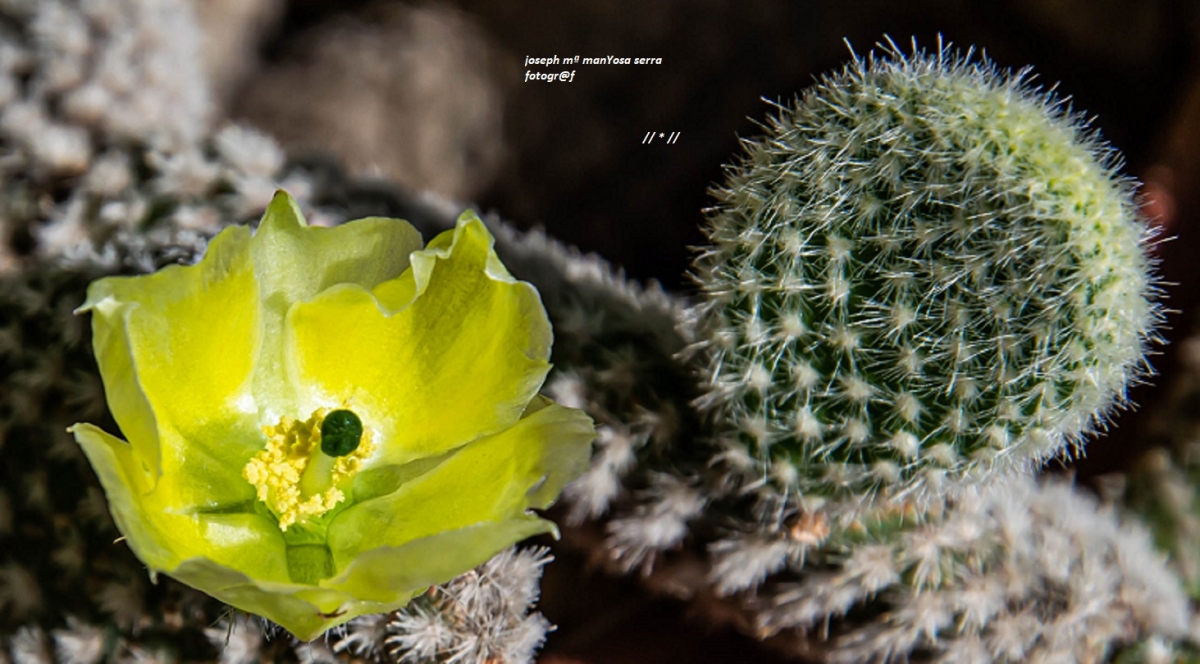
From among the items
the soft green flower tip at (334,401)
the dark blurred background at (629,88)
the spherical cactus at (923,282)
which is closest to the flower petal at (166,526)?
the soft green flower tip at (334,401)

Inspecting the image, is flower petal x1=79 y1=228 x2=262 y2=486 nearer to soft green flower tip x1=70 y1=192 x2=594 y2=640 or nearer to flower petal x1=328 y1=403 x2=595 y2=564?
soft green flower tip x1=70 y1=192 x2=594 y2=640

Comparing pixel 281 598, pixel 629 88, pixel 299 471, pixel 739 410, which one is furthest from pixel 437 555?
pixel 629 88

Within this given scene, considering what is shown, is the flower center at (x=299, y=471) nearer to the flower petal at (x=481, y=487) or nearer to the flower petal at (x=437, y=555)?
the flower petal at (x=481, y=487)

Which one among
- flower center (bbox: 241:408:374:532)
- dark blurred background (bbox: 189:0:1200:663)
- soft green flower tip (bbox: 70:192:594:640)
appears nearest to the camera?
soft green flower tip (bbox: 70:192:594:640)

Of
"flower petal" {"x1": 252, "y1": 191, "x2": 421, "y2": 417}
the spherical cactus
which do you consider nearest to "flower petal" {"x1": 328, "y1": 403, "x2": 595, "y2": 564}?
"flower petal" {"x1": 252, "y1": 191, "x2": 421, "y2": 417}

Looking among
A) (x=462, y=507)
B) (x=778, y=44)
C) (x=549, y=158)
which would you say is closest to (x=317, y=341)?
(x=462, y=507)
